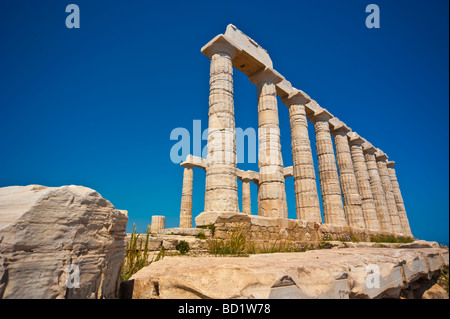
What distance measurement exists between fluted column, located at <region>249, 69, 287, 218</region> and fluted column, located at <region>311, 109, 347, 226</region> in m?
4.46

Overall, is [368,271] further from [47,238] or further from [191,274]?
[47,238]

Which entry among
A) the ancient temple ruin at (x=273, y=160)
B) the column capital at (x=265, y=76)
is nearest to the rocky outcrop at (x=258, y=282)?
the ancient temple ruin at (x=273, y=160)

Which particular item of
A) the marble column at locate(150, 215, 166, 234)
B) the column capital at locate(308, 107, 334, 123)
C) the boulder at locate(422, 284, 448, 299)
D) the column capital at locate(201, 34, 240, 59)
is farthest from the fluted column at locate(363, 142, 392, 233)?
the marble column at locate(150, 215, 166, 234)

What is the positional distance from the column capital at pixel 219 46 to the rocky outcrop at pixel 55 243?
9711 mm

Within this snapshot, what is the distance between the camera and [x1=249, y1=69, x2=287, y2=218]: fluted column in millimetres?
10273

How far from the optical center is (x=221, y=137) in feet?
29.7

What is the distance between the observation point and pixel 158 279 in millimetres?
2035

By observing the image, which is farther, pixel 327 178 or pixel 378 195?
pixel 378 195

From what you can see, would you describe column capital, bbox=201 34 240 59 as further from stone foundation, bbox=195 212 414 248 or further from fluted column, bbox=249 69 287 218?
stone foundation, bbox=195 212 414 248

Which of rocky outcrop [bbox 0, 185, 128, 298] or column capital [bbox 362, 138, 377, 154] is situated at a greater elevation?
column capital [bbox 362, 138, 377, 154]

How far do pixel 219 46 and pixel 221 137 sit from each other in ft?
13.7

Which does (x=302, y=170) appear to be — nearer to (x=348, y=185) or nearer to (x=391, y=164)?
(x=348, y=185)

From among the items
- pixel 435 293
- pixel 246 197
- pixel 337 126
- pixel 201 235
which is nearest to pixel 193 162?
pixel 246 197

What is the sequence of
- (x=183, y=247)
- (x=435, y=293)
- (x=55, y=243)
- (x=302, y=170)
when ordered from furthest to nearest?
(x=302, y=170), (x=183, y=247), (x=435, y=293), (x=55, y=243)
